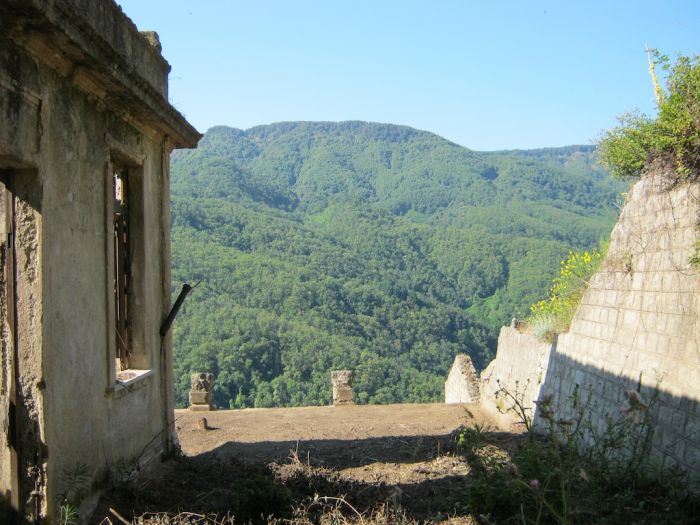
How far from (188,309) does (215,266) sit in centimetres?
841

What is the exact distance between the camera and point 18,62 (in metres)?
4.08

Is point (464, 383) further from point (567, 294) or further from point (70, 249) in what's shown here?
point (70, 249)

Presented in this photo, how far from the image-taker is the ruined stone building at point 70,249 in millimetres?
4223

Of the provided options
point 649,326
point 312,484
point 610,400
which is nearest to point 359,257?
point 610,400

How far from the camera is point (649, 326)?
6465 mm

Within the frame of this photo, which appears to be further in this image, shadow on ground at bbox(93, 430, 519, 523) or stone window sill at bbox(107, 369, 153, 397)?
stone window sill at bbox(107, 369, 153, 397)

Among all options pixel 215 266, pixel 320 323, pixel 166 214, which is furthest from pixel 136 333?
pixel 215 266

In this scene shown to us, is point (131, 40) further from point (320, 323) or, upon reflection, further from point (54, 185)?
point (320, 323)

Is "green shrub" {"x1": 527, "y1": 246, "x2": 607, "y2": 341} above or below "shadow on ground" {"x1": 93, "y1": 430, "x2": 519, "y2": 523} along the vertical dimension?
above

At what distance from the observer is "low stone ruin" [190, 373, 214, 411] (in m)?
13.2

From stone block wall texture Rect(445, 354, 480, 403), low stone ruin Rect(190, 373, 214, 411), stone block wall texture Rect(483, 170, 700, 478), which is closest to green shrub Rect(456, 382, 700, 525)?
stone block wall texture Rect(483, 170, 700, 478)

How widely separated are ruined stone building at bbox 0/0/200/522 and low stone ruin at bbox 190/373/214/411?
271 inches

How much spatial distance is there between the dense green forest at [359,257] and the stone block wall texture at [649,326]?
18.0m

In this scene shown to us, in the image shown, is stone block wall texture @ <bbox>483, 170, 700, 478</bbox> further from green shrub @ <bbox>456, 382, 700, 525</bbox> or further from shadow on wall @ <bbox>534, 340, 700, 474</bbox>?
green shrub @ <bbox>456, 382, 700, 525</bbox>
